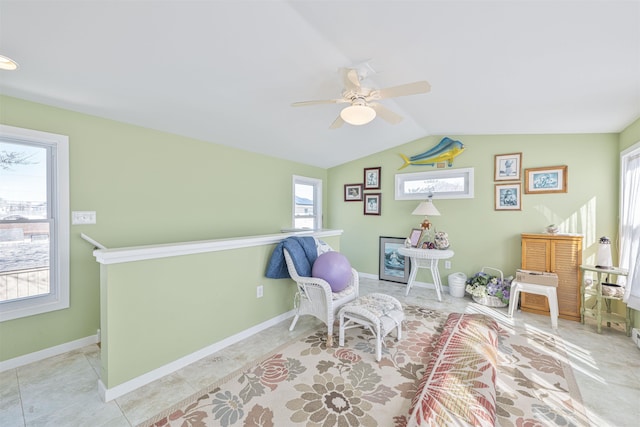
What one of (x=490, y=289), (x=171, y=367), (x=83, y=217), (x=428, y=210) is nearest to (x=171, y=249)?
(x=171, y=367)

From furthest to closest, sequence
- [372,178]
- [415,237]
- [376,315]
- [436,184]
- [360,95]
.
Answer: [372,178]
[436,184]
[415,237]
[376,315]
[360,95]

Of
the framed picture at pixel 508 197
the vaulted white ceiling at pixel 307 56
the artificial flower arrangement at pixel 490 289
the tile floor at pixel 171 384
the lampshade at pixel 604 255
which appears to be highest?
the vaulted white ceiling at pixel 307 56

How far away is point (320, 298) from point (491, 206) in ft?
10.2

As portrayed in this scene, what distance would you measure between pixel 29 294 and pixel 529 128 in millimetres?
5713

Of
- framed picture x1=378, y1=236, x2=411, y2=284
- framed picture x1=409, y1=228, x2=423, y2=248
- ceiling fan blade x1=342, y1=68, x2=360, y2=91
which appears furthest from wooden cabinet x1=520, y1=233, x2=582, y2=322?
ceiling fan blade x1=342, y1=68, x2=360, y2=91

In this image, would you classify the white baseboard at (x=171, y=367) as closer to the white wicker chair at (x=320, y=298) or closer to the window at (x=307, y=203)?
the white wicker chair at (x=320, y=298)

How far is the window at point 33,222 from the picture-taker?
2174 millimetres

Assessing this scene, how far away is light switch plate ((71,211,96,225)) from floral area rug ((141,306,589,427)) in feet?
6.22

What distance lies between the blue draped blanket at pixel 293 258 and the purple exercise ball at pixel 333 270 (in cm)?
12

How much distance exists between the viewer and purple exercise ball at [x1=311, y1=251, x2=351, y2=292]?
268 cm

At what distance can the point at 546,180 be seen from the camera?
3.60 m

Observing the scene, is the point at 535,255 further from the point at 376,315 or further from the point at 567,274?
the point at 376,315

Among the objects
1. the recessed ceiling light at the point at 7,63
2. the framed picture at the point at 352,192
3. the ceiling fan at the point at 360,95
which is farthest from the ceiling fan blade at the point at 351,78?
the framed picture at the point at 352,192

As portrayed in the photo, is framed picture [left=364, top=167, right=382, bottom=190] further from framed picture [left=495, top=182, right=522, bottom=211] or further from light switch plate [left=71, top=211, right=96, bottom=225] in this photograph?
light switch plate [left=71, top=211, right=96, bottom=225]
